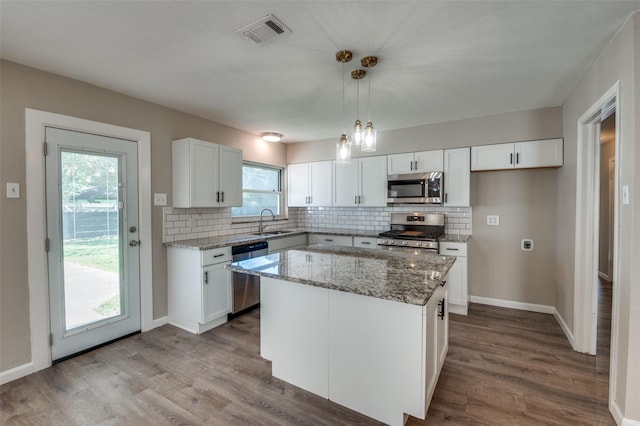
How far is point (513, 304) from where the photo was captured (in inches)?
146

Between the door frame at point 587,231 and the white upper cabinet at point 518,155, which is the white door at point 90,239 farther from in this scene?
the door frame at point 587,231

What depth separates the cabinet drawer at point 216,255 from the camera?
301 cm

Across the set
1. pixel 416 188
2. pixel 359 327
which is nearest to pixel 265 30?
pixel 359 327

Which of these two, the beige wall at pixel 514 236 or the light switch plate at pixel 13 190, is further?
the beige wall at pixel 514 236

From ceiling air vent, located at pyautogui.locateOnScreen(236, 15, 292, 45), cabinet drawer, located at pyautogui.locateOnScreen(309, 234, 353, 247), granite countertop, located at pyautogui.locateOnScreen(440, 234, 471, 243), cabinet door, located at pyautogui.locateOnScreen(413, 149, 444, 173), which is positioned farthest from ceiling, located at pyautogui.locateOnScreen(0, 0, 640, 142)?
cabinet drawer, located at pyautogui.locateOnScreen(309, 234, 353, 247)

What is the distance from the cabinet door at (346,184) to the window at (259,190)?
109 centimetres

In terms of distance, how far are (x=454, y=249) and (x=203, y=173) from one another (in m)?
3.09

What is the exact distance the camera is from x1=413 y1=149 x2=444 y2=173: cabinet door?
150 inches

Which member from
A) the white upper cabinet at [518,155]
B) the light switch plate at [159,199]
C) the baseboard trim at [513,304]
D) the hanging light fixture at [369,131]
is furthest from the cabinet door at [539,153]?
the light switch plate at [159,199]

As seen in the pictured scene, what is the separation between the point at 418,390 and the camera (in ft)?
5.06

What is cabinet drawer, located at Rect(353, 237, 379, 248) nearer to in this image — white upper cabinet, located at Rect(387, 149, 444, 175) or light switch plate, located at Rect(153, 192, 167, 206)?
white upper cabinet, located at Rect(387, 149, 444, 175)

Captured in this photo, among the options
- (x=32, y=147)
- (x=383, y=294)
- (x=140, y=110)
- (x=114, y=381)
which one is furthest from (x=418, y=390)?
(x=140, y=110)

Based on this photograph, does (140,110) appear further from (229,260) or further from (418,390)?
(418,390)

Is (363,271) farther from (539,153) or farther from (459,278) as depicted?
(539,153)
